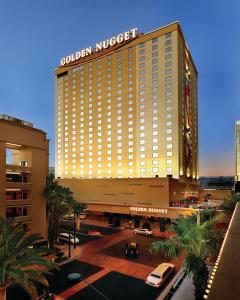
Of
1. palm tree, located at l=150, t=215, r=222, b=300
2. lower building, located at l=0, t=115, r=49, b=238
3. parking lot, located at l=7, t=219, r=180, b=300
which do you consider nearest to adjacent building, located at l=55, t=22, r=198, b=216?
parking lot, located at l=7, t=219, r=180, b=300

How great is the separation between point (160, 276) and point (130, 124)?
61.7m

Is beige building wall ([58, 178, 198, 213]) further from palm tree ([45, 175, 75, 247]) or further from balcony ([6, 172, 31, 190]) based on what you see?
balcony ([6, 172, 31, 190])

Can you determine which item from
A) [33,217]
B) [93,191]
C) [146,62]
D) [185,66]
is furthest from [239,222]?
[185,66]

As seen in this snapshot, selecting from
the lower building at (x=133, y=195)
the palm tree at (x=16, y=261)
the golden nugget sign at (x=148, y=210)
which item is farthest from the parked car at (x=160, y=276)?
the golden nugget sign at (x=148, y=210)

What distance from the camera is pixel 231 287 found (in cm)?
633

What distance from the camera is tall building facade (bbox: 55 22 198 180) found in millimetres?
78500

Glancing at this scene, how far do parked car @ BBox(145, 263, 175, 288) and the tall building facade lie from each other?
48902 millimetres

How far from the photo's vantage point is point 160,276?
26.8m

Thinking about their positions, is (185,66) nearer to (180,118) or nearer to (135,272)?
(180,118)

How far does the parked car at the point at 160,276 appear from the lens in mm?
26250

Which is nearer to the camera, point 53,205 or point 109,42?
point 53,205

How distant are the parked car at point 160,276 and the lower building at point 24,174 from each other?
18.4 metres

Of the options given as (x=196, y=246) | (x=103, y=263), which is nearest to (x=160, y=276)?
(x=103, y=263)

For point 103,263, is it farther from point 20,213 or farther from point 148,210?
point 148,210
